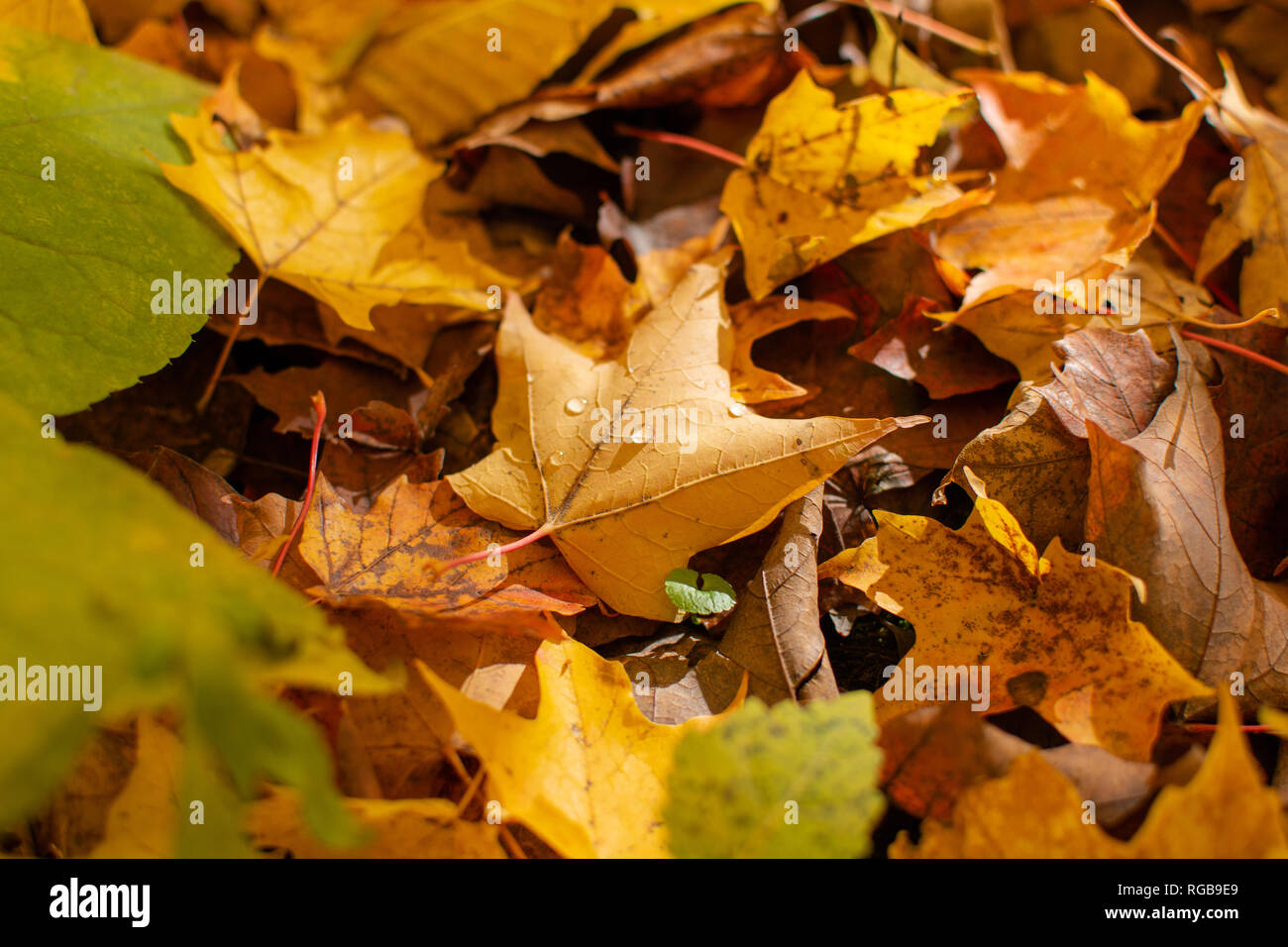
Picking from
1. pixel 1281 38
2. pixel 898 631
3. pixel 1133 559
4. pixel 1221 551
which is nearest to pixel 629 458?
pixel 898 631

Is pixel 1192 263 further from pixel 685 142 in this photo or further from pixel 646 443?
pixel 646 443

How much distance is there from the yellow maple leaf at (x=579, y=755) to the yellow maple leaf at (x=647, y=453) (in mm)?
171

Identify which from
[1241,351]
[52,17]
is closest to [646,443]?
[1241,351]

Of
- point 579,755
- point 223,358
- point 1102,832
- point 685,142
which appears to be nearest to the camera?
point 1102,832

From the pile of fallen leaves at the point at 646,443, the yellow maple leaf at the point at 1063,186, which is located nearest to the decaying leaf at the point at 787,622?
the pile of fallen leaves at the point at 646,443

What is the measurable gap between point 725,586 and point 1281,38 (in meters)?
1.87

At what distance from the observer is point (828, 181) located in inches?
56.2

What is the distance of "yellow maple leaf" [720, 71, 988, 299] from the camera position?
4.46ft

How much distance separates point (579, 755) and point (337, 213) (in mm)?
1056

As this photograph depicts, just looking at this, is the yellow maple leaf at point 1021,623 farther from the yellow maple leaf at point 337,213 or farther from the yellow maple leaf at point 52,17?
the yellow maple leaf at point 52,17

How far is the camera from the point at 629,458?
3.99 feet

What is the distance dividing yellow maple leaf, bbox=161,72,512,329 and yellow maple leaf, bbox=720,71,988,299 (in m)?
0.50

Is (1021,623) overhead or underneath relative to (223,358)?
underneath

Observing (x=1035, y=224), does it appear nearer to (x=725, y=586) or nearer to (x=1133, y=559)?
(x=1133, y=559)
